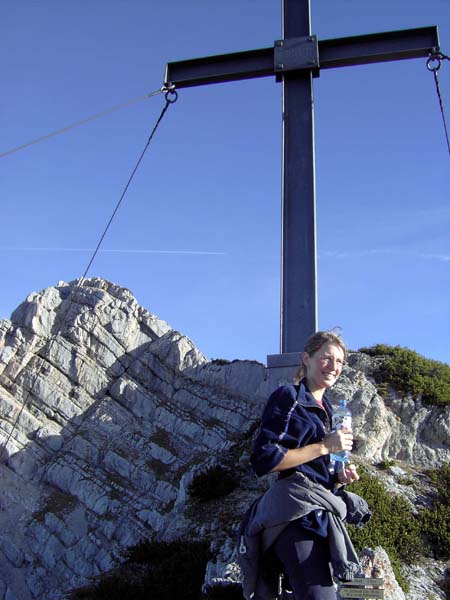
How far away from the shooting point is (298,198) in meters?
5.62

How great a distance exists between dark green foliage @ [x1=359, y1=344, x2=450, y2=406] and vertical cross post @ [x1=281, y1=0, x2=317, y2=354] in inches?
389

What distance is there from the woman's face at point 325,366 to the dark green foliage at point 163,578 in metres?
6.30

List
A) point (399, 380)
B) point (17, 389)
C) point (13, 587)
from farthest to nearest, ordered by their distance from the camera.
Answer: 1. point (17, 389)
2. point (13, 587)
3. point (399, 380)

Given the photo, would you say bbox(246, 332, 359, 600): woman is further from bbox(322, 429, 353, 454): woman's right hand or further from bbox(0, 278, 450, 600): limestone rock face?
bbox(0, 278, 450, 600): limestone rock face

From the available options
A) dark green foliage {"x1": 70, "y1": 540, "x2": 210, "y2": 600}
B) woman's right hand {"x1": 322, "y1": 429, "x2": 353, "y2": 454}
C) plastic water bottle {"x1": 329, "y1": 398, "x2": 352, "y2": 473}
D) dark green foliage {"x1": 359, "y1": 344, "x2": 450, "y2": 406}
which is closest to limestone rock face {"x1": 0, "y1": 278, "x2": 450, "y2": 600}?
dark green foliage {"x1": 359, "y1": 344, "x2": 450, "y2": 406}

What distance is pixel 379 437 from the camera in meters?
12.5

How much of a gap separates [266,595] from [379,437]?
1050cm

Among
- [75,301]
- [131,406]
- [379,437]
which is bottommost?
[379,437]

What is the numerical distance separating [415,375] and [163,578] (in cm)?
878

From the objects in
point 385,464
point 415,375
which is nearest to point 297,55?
point 385,464

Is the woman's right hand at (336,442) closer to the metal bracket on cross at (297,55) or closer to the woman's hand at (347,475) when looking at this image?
the woman's hand at (347,475)

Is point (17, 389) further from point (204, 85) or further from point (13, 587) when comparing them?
point (204, 85)

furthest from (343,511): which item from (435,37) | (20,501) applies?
(20,501)

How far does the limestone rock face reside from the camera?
21047 mm
